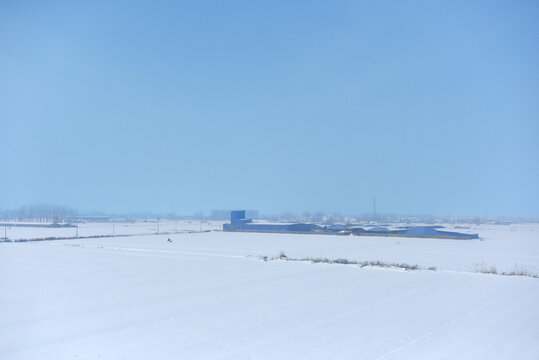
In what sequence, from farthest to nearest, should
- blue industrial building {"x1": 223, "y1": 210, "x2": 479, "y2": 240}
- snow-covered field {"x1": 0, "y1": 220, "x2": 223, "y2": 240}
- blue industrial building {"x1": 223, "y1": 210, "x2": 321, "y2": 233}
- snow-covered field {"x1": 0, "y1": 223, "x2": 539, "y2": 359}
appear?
blue industrial building {"x1": 223, "y1": 210, "x2": 321, "y2": 233} → snow-covered field {"x1": 0, "y1": 220, "x2": 223, "y2": 240} → blue industrial building {"x1": 223, "y1": 210, "x2": 479, "y2": 240} → snow-covered field {"x1": 0, "y1": 223, "x2": 539, "y2": 359}

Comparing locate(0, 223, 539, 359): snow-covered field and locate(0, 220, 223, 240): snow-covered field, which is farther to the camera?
locate(0, 220, 223, 240): snow-covered field

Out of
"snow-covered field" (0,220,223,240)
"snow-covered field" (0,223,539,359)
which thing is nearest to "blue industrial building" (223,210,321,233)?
"snow-covered field" (0,220,223,240)

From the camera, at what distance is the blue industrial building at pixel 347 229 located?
54062 mm

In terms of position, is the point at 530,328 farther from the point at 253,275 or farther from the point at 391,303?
the point at 253,275

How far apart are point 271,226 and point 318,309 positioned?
2214 inches

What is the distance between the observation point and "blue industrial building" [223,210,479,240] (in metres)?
54.1

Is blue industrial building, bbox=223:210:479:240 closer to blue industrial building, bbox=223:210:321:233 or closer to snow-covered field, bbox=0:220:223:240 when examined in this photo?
blue industrial building, bbox=223:210:321:233

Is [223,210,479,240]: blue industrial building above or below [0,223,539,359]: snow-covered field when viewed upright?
above

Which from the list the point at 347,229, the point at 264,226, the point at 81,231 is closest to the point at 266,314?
the point at 347,229

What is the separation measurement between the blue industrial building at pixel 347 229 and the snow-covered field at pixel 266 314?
33134 mm

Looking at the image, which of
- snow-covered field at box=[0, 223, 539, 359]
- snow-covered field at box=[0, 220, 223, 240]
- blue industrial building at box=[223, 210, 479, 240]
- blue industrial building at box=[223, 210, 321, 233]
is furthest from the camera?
blue industrial building at box=[223, 210, 321, 233]

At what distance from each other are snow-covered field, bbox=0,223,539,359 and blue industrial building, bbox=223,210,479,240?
33.1 metres

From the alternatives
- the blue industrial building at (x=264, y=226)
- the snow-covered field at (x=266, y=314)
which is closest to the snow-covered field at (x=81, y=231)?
the blue industrial building at (x=264, y=226)

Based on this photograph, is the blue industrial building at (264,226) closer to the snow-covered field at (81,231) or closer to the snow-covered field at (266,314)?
the snow-covered field at (81,231)
